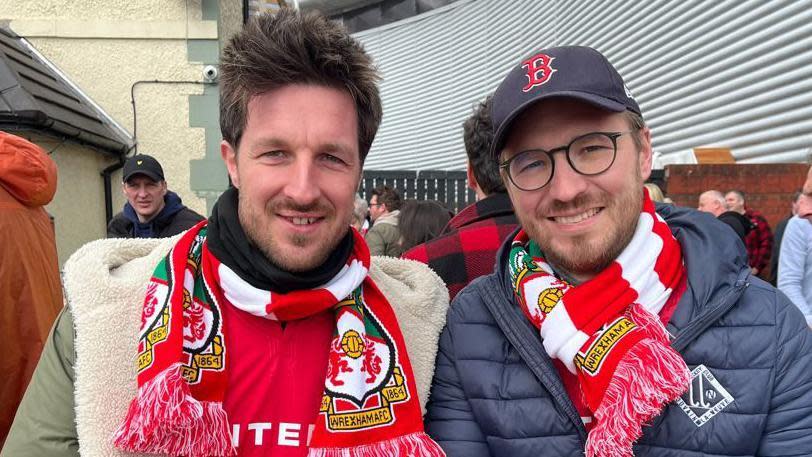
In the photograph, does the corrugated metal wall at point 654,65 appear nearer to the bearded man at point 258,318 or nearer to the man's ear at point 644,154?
the bearded man at point 258,318

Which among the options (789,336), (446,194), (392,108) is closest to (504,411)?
(789,336)

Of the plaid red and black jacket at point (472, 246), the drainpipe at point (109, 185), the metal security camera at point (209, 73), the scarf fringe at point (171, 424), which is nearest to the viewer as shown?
the scarf fringe at point (171, 424)

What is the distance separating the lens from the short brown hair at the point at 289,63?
1.64m

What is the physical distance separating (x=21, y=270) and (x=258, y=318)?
1.59 m

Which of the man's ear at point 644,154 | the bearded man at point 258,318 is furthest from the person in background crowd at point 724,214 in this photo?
the bearded man at point 258,318

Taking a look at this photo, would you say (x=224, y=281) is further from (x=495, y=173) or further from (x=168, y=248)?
(x=495, y=173)

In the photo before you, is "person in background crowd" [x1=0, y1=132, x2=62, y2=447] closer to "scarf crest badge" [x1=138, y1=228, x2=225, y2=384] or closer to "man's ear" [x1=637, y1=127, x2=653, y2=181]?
"scarf crest badge" [x1=138, y1=228, x2=225, y2=384]

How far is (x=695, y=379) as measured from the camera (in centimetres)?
149

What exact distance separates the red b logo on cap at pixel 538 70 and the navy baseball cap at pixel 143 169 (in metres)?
3.88

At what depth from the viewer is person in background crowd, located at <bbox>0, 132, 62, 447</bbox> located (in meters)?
2.59

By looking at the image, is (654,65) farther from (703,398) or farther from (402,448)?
(402,448)

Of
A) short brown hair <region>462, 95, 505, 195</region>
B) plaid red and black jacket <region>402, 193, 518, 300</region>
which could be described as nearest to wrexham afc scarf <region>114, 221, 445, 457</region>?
plaid red and black jacket <region>402, 193, 518, 300</region>

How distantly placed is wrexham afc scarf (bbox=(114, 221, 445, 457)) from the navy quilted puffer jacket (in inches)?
6.6

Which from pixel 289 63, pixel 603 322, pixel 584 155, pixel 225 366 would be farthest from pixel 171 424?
pixel 584 155
